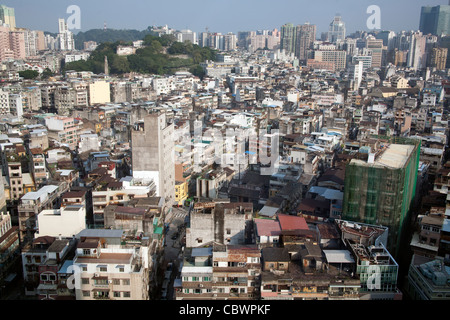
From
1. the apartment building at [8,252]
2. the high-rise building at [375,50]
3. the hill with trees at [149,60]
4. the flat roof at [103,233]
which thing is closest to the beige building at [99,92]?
the hill with trees at [149,60]

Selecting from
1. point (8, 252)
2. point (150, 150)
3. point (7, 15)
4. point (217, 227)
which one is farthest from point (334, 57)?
point (8, 252)

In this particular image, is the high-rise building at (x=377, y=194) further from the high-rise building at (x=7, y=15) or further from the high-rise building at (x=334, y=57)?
the high-rise building at (x=334, y=57)

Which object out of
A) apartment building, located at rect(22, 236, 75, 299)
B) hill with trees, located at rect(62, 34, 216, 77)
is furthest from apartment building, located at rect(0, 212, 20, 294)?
hill with trees, located at rect(62, 34, 216, 77)

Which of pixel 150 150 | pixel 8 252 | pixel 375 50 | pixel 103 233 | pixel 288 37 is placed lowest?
pixel 8 252

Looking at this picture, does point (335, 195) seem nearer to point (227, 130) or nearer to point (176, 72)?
point (227, 130)

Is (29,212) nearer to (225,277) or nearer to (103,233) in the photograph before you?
(103,233)

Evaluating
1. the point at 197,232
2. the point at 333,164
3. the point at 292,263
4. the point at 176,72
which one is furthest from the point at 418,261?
the point at 176,72

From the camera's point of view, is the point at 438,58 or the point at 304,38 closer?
the point at 438,58
